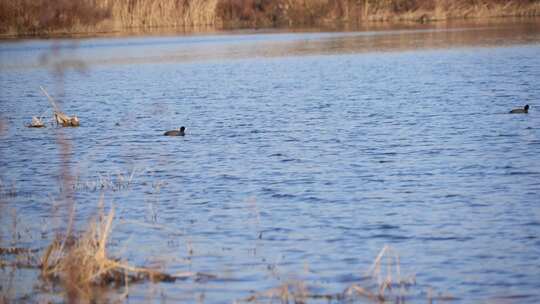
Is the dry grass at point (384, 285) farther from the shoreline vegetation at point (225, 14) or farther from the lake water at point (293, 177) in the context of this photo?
the shoreline vegetation at point (225, 14)

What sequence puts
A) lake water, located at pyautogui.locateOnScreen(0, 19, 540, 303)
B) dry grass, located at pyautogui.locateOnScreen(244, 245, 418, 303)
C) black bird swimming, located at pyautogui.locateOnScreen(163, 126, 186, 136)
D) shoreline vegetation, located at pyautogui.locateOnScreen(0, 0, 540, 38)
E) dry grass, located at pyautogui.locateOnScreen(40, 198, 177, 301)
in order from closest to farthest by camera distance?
dry grass, located at pyautogui.locateOnScreen(244, 245, 418, 303) → dry grass, located at pyautogui.locateOnScreen(40, 198, 177, 301) → lake water, located at pyautogui.locateOnScreen(0, 19, 540, 303) → black bird swimming, located at pyautogui.locateOnScreen(163, 126, 186, 136) → shoreline vegetation, located at pyautogui.locateOnScreen(0, 0, 540, 38)

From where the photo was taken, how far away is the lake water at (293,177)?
7.11m

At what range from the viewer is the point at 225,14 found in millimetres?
54688

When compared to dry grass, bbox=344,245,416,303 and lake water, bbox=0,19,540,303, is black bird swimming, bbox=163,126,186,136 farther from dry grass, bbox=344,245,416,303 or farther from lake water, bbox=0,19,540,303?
dry grass, bbox=344,245,416,303

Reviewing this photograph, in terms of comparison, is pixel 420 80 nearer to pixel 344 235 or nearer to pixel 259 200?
pixel 259 200

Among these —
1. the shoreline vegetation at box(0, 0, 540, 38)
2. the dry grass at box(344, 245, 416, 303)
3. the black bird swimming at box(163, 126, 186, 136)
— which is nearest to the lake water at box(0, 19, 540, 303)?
the dry grass at box(344, 245, 416, 303)

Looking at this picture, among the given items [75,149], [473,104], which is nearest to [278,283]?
[75,149]

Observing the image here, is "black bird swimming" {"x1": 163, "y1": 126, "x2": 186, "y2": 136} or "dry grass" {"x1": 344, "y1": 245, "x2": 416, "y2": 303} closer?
"dry grass" {"x1": 344, "y1": 245, "x2": 416, "y2": 303}

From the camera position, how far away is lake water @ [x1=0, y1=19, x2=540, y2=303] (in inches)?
280

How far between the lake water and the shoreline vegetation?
16706mm

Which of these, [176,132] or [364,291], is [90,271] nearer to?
[364,291]

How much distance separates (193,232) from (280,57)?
27.2 meters

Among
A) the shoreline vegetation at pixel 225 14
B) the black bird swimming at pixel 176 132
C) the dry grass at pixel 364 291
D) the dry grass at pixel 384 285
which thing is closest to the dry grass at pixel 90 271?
the dry grass at pixel 364 291

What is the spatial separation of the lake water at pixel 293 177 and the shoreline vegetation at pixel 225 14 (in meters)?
16.7
